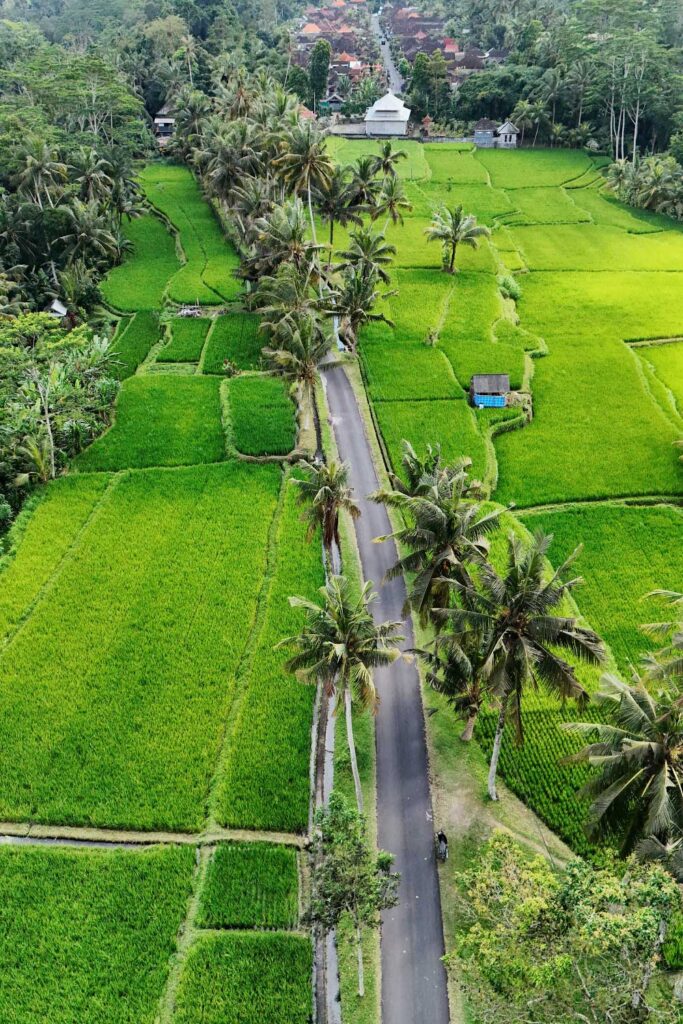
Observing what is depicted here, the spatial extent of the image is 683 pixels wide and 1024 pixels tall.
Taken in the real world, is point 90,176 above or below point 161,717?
above

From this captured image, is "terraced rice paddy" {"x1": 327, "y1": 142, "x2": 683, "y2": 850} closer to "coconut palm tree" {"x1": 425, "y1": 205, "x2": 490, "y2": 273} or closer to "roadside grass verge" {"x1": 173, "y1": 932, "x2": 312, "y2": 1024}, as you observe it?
"coconut palm tree" {"x1": 425, "y1": 205, "x2": 490, "y2": 273}

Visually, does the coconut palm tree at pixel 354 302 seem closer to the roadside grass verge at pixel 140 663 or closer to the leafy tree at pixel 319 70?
the roadside grass verge at pixel 140 663

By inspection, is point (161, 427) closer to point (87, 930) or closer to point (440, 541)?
point (440, 541)

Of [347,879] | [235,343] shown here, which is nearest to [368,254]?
[235,343]

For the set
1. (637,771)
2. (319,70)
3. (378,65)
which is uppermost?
(378,65)

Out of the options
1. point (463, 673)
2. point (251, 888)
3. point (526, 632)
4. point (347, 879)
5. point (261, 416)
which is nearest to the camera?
point (347, 879)

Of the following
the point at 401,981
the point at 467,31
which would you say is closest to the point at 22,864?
the point at 401,981

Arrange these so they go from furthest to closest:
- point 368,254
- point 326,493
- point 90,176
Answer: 1. point 90,176
2. point 368,254
3. point 326,493
